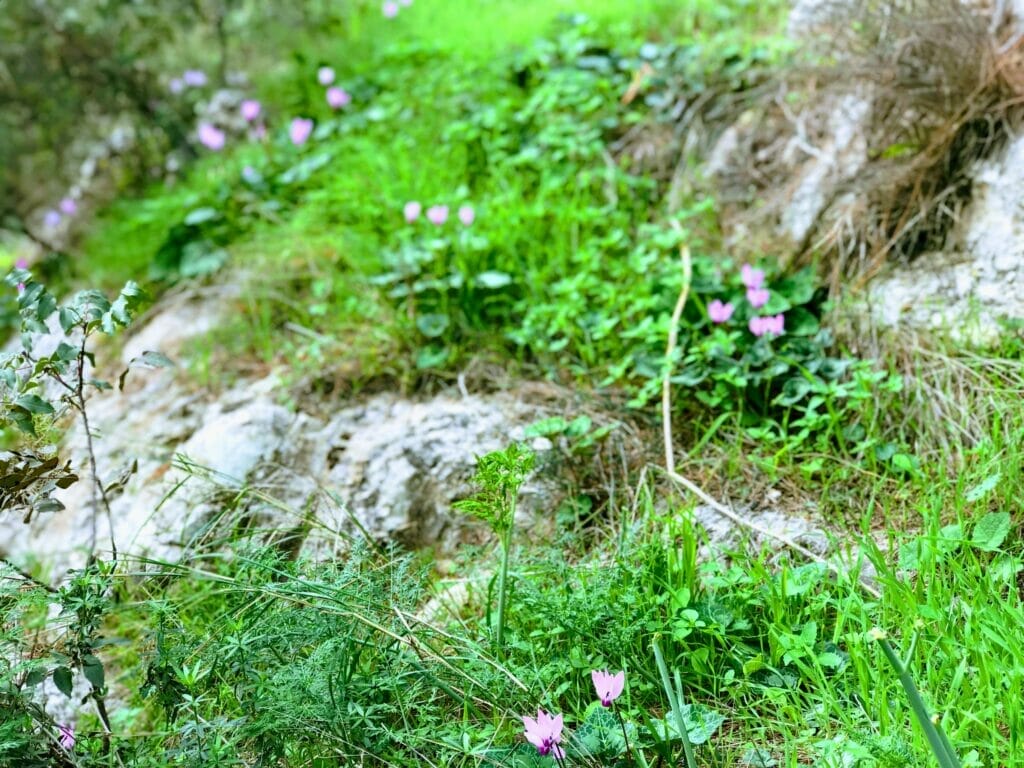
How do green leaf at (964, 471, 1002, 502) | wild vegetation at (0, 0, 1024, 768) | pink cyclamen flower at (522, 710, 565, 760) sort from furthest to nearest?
green leaf at (964, 471, 1002, 502) < wild vegetation at (0, 0, 1024, 768) < pink cyclamen flower at (522, 710, 565, 760)

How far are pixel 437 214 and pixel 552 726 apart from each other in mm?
1930

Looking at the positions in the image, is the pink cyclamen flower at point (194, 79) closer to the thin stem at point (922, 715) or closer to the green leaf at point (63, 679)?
the green leaf at point (63, 679)

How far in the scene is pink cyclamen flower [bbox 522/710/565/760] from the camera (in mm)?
1435

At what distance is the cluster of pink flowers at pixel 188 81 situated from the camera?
14.7 feet

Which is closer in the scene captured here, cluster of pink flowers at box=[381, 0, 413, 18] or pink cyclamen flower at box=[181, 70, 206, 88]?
pink cyclamen flower at box=[181, 70, 206, 88]

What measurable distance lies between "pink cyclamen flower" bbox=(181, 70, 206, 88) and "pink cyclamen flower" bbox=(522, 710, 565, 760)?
403cm

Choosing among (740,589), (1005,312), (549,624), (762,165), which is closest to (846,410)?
(1005,312)

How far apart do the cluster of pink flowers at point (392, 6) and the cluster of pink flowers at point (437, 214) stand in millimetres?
2046

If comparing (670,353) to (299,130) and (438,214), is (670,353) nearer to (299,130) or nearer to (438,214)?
(438,214)

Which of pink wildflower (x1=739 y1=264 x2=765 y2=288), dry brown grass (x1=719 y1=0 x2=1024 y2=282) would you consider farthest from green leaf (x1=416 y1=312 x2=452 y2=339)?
dry brown grass (x1=719 y1=0 x2=1024 y2=282)

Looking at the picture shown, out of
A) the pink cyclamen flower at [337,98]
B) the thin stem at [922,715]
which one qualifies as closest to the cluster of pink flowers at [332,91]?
the pink cyclamen flower at [337,98]

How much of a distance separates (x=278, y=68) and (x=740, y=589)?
408 centimetres

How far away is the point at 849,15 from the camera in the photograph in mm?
2854

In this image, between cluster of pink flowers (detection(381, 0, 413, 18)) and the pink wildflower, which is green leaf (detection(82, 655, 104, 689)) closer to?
the pink wildflower
